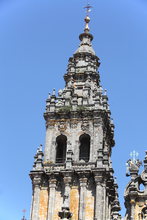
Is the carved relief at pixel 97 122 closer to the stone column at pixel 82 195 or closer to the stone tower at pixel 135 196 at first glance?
the stone column at pixel 82 195

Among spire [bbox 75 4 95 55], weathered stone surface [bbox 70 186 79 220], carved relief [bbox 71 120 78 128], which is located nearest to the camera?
weathered stone surface [bbox 70 186 79 220]

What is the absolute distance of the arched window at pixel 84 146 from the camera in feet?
225

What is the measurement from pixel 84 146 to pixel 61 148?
2176 millimetres

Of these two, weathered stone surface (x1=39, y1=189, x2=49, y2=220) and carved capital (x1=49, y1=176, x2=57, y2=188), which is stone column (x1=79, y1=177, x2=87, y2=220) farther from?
weathered stone surface (x1=39, y1=189, x2=49, y2=220)

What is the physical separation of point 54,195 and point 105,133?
28.9 feet

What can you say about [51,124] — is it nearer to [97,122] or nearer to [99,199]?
[97,122]

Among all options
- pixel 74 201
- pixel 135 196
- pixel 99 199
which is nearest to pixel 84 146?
pixel 74 201

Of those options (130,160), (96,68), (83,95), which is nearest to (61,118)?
(83,95)

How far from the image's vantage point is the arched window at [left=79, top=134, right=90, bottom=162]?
6869 cm

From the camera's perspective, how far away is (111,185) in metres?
68.3

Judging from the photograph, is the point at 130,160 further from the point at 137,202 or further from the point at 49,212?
the point at 49,212

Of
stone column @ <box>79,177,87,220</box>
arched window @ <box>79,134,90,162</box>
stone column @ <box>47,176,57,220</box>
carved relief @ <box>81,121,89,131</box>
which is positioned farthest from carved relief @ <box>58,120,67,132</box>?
stone column @ <box>79,177,87,220</box>

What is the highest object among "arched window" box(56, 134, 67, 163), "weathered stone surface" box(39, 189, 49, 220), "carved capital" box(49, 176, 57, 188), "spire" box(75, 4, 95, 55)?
"spire" box(75, 4, 95, 55)

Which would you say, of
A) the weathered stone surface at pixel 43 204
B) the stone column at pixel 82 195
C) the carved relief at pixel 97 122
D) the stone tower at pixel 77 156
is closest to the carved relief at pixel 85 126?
the stone tower at pixel 77 156
